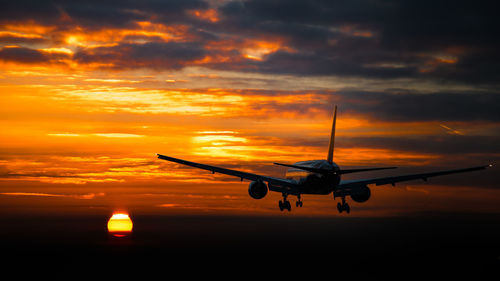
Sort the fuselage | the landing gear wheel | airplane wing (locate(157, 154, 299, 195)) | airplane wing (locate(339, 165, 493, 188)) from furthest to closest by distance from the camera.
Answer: the landing gear wheel < airplane wing (locate(157, 154, 299, 195)) < airplane wing (locate(339, 165, 493, 188)) < the fuselage

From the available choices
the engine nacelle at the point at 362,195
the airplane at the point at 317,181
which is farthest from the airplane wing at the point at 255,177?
the engine nacelle at the point at 362,195

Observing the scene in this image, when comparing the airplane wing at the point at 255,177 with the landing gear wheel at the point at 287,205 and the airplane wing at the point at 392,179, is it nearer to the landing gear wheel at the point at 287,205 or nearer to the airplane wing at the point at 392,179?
the landing gear wheel at the point at 287,205

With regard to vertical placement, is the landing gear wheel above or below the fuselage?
below

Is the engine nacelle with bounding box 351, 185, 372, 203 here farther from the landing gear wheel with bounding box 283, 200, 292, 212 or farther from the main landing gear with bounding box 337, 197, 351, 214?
the landing gear wheel with bounding box 283, 200, 292, 212

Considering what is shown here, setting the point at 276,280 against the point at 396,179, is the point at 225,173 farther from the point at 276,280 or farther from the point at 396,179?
the point at 276,280

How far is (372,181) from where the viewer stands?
63.9 metres

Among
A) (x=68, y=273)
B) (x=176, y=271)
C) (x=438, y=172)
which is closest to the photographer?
(x=438, y=172)

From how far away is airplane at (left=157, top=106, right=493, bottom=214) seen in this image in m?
59.9

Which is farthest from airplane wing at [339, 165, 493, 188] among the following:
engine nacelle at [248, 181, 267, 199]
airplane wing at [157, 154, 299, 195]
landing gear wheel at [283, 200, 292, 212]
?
engine nacelle at [248, 181, 267, 199]

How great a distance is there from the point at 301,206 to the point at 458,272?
104 ft

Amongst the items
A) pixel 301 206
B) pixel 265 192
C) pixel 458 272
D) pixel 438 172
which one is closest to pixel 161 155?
pixel 265 192

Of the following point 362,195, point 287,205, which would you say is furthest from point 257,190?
point 362,195

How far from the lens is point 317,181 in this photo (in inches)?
2389

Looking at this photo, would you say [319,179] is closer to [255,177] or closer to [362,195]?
[255,177]
